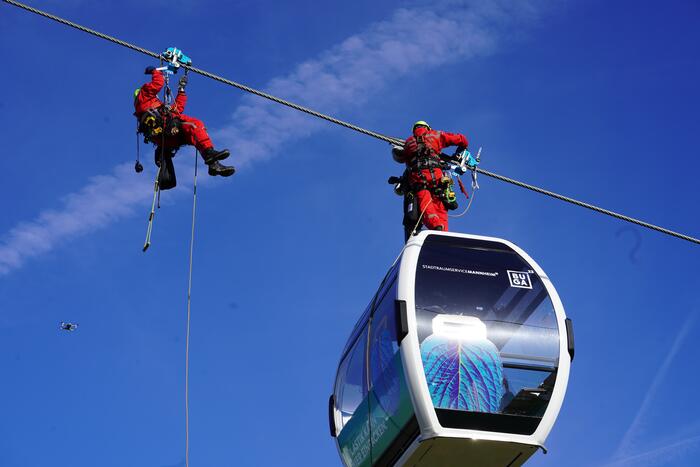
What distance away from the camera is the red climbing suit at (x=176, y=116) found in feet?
52.7

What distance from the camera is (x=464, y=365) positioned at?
13.4 meters

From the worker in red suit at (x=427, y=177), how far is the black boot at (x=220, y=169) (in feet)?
8.62

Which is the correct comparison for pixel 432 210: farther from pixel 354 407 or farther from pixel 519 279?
pixel 354 407

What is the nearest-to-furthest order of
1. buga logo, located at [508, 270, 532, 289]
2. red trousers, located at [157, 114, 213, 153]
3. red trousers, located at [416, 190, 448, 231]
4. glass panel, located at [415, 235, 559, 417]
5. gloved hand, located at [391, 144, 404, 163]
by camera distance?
glass panel, located at [415, 235, 559, 417], buga logo, located at [508, 270, 532, 289], red trousers, located at [157, 114, 213, 153], red trousers, located at [416, 190, 448, 231], gloved hand, located at [391, 144, 404, 163]

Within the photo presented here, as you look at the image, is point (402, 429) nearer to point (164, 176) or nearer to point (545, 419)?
point (545, 419)

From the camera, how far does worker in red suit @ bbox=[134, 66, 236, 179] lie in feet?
52.9

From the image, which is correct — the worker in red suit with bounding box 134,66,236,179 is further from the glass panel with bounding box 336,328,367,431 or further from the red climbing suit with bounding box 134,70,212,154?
the glass panel with bounding box 336,328,367,431

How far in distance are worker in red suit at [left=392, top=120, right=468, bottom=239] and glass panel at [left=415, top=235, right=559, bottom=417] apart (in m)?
2.04

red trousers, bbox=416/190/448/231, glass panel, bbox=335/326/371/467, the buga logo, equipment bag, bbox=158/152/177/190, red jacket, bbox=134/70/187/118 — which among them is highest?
red jacket, bbox=134/70/187/118

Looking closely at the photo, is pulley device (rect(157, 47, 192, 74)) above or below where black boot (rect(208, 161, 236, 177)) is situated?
above

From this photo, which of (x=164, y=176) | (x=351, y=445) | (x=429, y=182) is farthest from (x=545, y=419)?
(x=164, y=176)

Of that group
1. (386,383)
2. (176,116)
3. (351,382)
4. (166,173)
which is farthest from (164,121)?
(386,383)

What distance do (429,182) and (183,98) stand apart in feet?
11.7

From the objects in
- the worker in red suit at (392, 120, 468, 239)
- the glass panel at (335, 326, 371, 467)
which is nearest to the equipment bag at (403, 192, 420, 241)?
the worker in red suit at (392, 120, 468, 239)
